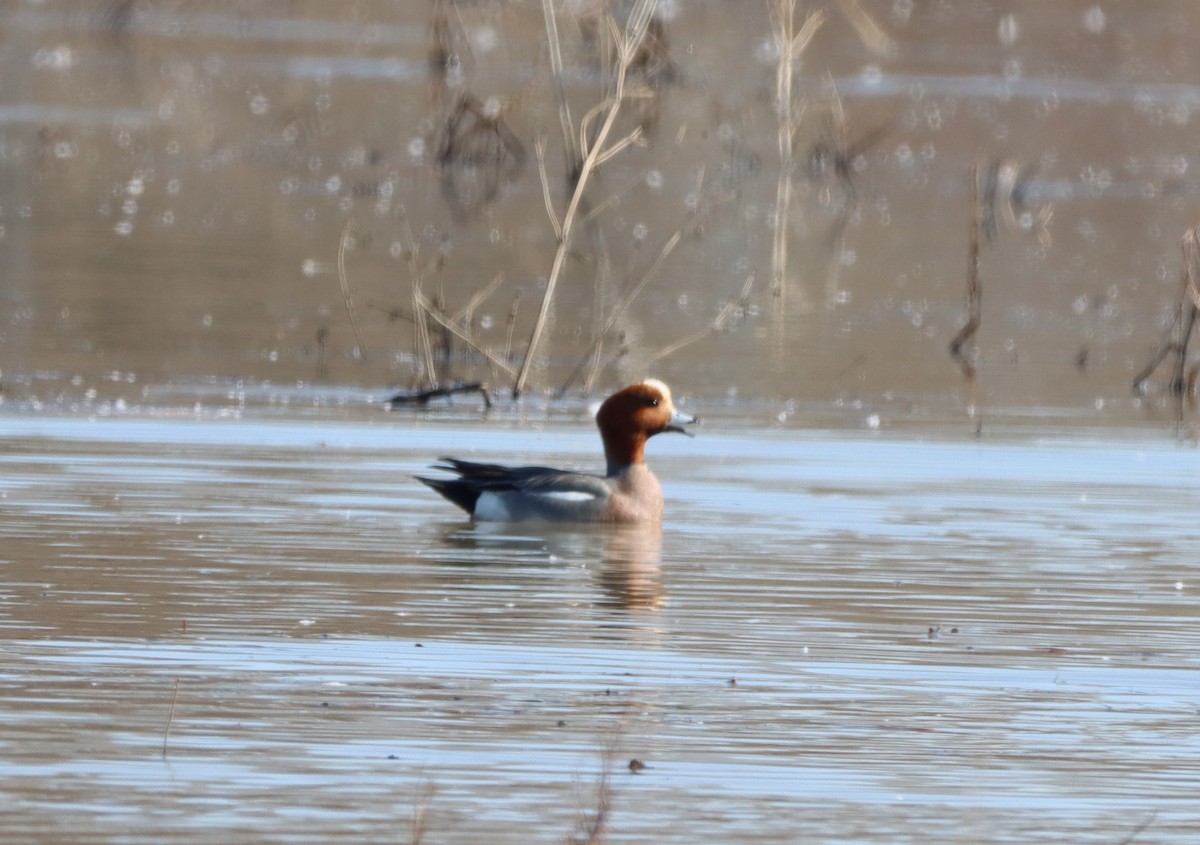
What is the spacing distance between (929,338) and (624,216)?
308 inches

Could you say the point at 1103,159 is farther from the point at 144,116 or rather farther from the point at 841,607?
the point at 841,607

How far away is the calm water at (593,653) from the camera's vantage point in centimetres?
585

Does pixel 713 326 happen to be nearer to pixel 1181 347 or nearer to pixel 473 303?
pixel 473 303

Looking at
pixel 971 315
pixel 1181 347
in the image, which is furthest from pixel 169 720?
pixel 971 315

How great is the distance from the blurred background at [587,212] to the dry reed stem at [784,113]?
12cm

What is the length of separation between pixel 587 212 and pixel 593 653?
17.6m

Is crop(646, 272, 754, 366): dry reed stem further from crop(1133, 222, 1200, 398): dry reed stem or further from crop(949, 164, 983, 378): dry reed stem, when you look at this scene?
crop(1133, 222, 1200, 398): dry reed stem

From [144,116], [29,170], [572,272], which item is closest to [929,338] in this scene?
[572,272]

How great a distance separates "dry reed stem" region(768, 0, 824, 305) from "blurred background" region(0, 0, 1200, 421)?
0.12 metres

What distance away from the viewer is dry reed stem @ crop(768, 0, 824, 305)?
2025 centimetres

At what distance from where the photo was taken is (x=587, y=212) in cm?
2494

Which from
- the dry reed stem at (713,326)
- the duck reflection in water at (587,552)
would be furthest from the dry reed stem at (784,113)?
the duck reflection in water at (587,552)

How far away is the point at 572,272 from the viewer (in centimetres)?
2144

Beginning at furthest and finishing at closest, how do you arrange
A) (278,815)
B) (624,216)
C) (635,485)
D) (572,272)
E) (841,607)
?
(624,216)
(572,272)
(635,485)
(841,607)
(278,815)
